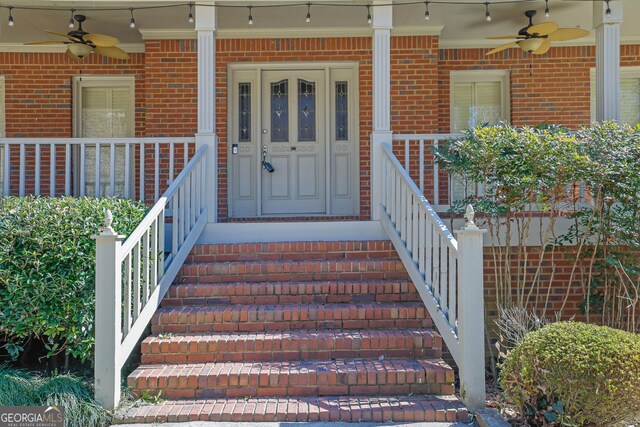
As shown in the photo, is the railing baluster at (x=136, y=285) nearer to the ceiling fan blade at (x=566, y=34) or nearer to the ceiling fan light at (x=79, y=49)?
the ceiling fan light at (x=79, y=49)

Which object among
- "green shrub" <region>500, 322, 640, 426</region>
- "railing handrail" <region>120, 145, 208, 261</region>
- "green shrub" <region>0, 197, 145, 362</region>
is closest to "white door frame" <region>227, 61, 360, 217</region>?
"railing handrail" <region>120, 145, 208, 261</region>

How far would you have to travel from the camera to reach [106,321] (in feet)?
13.6

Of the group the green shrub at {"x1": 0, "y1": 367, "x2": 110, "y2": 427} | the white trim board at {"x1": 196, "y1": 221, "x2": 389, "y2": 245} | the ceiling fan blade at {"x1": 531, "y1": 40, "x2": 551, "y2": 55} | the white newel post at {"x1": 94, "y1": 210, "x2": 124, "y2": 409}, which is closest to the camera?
the green shrub at {"x1": 0, "y1": 367, "x2": 110, "y2": 427}

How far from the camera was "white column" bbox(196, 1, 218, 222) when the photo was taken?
21.0ft

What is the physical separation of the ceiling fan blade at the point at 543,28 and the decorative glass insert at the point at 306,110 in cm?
305

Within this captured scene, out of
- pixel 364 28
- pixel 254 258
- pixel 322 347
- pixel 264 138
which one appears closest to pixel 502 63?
pixel 364 28

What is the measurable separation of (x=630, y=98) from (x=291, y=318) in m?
6.67

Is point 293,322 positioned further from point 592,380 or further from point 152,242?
point 592,380

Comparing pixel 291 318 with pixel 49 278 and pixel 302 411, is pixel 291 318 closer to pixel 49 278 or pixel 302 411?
pixel 302 411

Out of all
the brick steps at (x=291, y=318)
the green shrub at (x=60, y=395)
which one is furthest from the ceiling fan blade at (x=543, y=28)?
the green shrub at (x=60, y=395)

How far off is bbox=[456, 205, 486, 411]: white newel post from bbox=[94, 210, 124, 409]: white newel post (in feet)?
8.70

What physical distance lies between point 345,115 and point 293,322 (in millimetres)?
3988

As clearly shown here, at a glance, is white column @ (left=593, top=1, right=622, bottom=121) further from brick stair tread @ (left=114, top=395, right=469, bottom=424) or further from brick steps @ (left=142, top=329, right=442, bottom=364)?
brick stair tread @ (left=114, top=395, right=469, bottom=424)

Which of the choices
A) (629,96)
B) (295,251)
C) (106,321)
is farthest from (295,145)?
(629,96)
